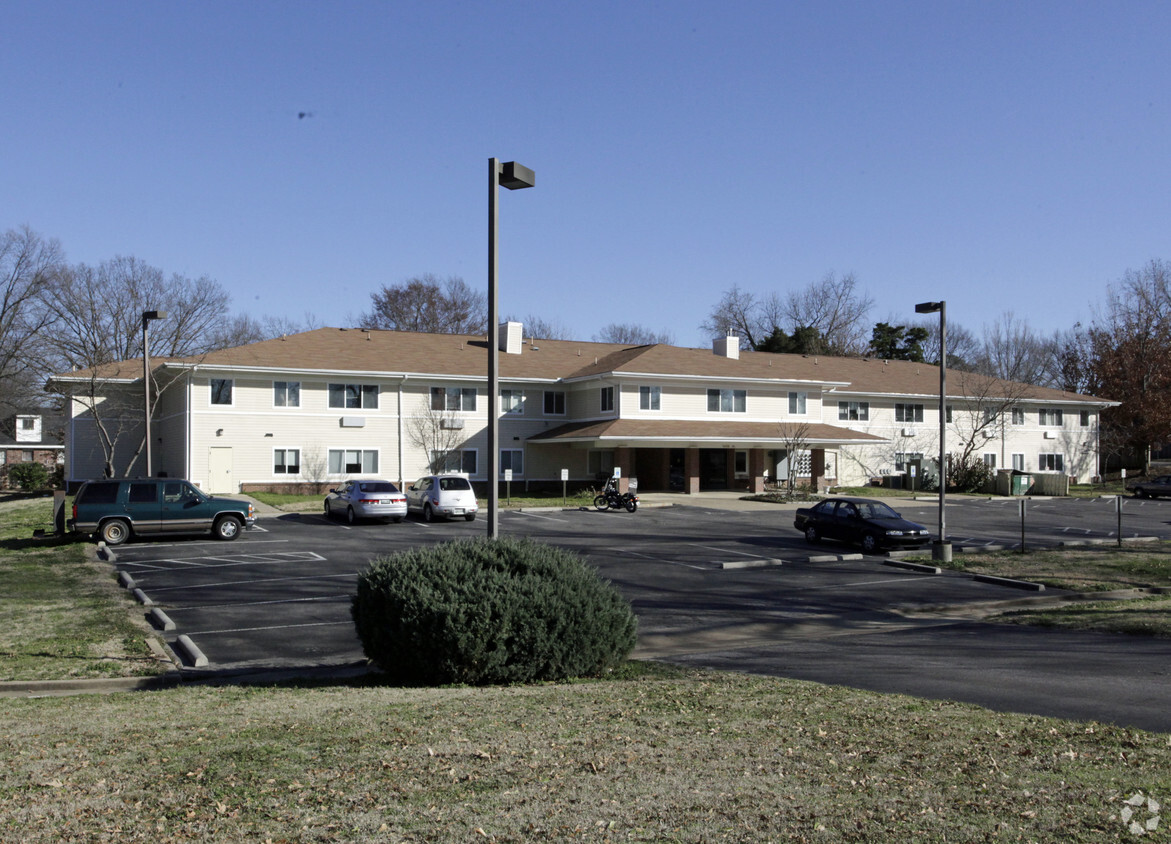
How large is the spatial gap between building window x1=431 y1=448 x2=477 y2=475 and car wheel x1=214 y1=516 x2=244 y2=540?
1928 cm

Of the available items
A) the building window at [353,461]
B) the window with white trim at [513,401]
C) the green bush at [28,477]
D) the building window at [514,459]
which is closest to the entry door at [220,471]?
the building window at [353,461]

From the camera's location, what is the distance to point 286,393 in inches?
1692

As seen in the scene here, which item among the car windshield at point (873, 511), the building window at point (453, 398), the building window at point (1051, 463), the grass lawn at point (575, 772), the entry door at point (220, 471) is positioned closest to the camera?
the grass lawn at point (575, 772)

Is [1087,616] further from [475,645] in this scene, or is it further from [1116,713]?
[475,645]

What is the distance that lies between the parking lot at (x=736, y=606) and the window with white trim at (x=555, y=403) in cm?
1650

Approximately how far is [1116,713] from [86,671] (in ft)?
35.5

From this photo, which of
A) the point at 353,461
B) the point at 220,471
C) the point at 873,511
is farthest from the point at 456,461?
the point at 873,511

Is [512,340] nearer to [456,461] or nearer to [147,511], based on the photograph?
[456,461]

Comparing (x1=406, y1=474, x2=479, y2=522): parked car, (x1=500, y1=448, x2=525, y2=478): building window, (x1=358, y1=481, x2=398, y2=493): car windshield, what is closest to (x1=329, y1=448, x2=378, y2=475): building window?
(x1=500, y1=448, x2=525, y2=478): building window

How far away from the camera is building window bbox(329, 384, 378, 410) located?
4406 centimetres

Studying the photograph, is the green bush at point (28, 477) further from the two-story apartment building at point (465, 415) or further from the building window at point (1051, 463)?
the building window at point (1051, 463)

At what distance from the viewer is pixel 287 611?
617 inches

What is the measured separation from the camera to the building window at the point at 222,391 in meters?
41.5

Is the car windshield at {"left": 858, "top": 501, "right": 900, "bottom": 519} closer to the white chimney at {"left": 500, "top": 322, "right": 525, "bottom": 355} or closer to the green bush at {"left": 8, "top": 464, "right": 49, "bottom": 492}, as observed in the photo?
the white chimney at {"left": 500, "top": 322, "right": 525, "bottom": 355}
